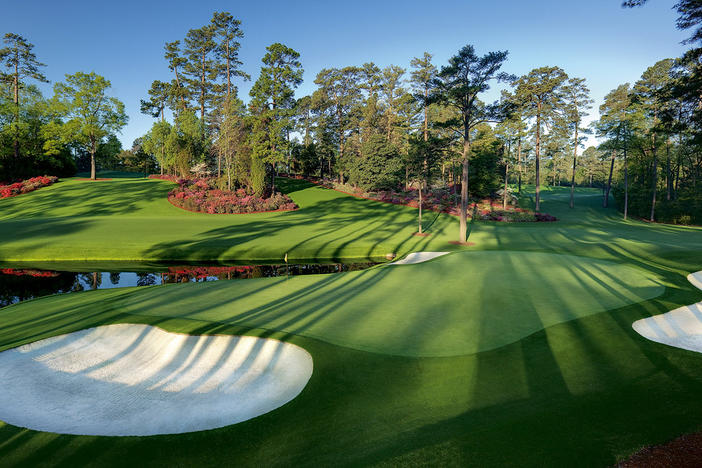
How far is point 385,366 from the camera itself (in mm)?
6496

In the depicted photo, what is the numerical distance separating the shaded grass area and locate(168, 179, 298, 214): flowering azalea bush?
3374 cm

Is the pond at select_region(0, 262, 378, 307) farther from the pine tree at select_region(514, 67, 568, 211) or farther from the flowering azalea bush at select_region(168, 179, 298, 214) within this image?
the pine tree at select_region(514, 67, 568, 211)

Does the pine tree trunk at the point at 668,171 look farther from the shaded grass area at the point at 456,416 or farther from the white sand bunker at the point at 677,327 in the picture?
the shaded grass area at the point at 456,416

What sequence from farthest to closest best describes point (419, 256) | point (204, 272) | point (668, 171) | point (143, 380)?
point (668, 171)
point (419, 256)
point (204, 272)
point (143, 380)

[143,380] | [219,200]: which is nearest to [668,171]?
[219,200]

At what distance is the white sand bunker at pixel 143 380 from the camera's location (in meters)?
5.36

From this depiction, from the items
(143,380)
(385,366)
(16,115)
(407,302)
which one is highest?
(16,115)

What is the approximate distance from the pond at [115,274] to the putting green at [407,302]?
348cm

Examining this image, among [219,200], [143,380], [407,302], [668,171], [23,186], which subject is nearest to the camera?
[143,380]

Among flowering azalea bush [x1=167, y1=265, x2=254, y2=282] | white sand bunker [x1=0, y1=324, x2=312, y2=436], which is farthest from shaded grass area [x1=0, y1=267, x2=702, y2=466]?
flowering azalea bush [x1=167, y1=265, x2=254, y2=282]

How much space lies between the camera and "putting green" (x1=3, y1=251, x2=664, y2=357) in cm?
796

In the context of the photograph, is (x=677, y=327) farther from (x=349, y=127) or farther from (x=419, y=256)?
(x=349, y=127)

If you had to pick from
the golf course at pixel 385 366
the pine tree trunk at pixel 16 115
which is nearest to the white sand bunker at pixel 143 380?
the golf course at pixel 385 366

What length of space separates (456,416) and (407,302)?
5437 millimetres
